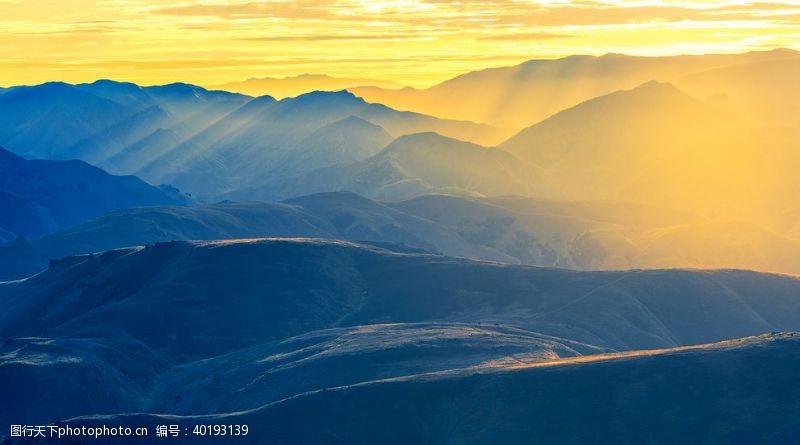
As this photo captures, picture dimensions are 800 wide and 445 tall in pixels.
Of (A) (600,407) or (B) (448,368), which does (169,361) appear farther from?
(A) (600,407)

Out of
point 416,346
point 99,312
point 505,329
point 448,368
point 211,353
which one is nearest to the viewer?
point 448,368

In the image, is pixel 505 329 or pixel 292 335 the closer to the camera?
pixel 505 329

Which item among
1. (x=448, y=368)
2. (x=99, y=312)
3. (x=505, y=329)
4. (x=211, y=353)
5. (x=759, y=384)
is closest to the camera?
(x=759, y=384)

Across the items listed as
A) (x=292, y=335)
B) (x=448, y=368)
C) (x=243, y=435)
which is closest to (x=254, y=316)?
(x=292, y=335)

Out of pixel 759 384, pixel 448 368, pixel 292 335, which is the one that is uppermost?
pixel 292 335

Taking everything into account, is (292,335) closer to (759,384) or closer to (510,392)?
(510,392)

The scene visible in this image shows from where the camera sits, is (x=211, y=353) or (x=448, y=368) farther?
(x=211, y=353)

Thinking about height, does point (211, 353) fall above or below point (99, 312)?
below

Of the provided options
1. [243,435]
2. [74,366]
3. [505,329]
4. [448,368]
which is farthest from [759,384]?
[74,366]

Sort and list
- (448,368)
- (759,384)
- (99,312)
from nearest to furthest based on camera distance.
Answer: (759,384)
(448,368)
(99,312)
